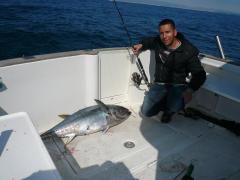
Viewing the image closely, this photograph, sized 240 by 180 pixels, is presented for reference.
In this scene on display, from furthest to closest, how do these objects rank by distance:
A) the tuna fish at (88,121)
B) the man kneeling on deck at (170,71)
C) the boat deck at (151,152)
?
1. the man kneeling on deck at (170,71)
2. the tuna fish at (88,121)
3. the boat deck at (151,152)

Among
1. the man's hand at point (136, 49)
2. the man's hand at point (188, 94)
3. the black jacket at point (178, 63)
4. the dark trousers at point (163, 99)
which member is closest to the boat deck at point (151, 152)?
the dark trousers at point (163, 99)

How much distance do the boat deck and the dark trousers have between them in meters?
0.20

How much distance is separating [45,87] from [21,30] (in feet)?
33.9

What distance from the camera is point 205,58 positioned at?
4.32 meters

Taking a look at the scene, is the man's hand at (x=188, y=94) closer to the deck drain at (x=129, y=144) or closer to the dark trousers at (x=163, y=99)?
the dark trousers at (x=163, y=99)

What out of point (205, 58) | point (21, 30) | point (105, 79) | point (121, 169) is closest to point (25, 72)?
point (105, 79)

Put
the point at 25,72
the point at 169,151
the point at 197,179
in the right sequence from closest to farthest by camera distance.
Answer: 1. the point at 197,179
2. the point at 25,72
3. the point at 169,151

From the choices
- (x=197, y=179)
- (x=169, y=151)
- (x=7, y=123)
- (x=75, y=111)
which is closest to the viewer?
(x=7, y=123)

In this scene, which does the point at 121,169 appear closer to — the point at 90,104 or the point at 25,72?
the point at 90,104

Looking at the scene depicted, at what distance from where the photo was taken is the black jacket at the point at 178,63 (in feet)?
12.4

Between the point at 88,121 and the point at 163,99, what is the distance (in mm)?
1214

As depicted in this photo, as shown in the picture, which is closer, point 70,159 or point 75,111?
point 70,159

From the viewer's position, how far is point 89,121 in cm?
363

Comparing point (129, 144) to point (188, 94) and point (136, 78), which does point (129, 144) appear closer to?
point (188, 94)
